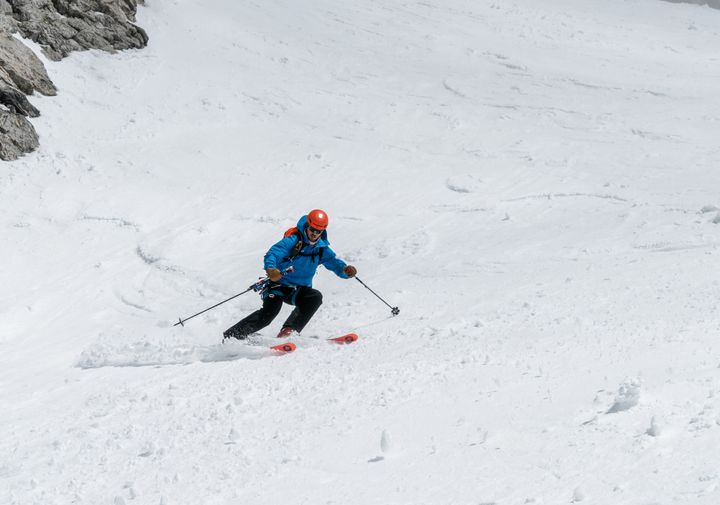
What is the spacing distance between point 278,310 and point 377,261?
3.53 meters

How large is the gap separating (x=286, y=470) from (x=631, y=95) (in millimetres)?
18281

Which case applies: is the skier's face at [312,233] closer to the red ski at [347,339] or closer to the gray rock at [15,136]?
the red ski at [347,339]

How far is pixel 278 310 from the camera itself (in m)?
8.14

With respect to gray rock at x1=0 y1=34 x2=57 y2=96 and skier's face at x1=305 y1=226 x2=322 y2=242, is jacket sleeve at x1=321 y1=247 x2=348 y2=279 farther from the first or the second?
gray rock at x1=0 y1=34 x2=57 y2=96

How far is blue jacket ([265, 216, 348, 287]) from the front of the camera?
310 inches

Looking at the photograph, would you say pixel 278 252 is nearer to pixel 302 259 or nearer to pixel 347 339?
pixel 302 259

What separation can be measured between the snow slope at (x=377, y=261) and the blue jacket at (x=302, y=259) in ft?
2.32

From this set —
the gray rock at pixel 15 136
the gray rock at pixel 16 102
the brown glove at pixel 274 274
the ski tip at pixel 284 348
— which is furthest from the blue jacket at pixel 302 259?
the gray rock at pixel 16 102

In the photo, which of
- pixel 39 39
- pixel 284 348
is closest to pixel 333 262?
pixel 284 348

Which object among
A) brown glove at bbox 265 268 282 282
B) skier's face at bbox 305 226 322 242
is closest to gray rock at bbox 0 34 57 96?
skier's face at bbox 305 226 322 242

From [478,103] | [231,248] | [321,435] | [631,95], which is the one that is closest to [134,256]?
[231,248]

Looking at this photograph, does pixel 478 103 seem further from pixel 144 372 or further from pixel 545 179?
pixel 144 372

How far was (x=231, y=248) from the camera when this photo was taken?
12.5m

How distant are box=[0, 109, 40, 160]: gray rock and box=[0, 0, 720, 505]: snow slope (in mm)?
362
